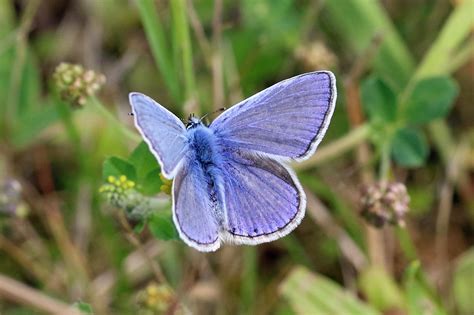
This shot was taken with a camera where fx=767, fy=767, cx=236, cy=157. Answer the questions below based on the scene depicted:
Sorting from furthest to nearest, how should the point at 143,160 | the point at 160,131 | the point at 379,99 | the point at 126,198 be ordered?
the point at 379,99
the point at 143,160
the point at 126,198
the point at 160,131

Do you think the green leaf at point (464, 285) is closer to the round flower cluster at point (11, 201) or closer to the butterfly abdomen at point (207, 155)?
the butterfly abdomen at point (207, 155)

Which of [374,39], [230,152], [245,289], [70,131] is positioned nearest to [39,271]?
[70,131]

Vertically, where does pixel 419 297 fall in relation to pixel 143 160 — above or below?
below

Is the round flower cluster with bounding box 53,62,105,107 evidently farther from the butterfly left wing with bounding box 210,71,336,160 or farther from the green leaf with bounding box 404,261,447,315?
the green leaf with bounding box 404,261,447,315

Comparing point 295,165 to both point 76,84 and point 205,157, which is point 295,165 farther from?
point 76,84

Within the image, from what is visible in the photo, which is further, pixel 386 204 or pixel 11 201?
pixel 11 201

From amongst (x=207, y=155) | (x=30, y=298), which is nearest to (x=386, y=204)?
(x=207, y=155)
